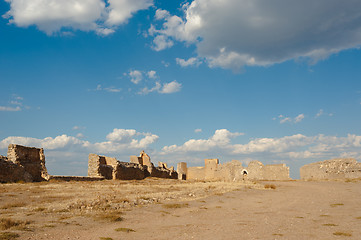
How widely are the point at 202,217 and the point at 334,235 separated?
4.29 meters

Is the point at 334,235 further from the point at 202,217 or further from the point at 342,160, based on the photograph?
the point at 342,160

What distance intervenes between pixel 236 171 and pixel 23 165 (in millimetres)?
33912

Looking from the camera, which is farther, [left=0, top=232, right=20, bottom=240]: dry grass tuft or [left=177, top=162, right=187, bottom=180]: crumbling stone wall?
[left=177, top=162, right=187, bottom=180]: crumbling stone wall

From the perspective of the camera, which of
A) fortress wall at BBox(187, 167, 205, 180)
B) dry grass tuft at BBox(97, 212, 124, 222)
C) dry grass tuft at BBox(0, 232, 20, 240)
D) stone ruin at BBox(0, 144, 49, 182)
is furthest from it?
fortress wall at BBox(187, 167, 205, 180)

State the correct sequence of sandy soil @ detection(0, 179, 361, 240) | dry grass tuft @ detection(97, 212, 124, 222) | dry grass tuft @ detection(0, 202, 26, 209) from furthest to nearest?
dry grass tuft @ detection(0, 202, 26, 209), dry grass tuft @ detection(97, 212, 124, 222), sandy soil @ detection(0, 179, 361, 240)

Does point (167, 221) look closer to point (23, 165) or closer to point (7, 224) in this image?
point (7, 224)

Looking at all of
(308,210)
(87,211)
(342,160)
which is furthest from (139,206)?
(342,160)

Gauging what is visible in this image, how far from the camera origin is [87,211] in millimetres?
9617

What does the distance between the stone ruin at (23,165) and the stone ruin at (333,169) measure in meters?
32.5

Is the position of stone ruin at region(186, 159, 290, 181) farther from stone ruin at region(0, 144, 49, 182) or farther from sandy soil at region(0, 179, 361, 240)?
sandy soil at region(0, 179, 361, 240)

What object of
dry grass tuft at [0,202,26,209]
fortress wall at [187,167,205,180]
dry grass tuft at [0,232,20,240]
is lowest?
fortress wall at [187,167,205,180]

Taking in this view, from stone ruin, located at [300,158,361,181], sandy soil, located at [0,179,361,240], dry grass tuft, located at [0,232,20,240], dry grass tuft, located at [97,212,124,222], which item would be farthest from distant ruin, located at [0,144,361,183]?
dry grass tuft, located at [0,232,20,240]

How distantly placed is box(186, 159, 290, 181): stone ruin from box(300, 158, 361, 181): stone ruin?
12.2ft

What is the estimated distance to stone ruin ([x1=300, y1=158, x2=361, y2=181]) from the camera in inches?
1310
